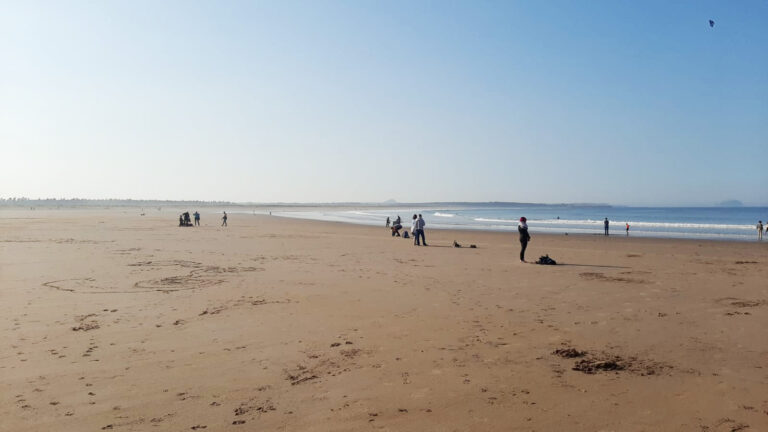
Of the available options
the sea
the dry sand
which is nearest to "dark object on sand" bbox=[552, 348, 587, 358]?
the dry sand

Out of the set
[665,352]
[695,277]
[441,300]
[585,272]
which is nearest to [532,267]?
[585,272]

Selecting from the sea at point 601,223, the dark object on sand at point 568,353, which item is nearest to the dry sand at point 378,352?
the dark object on sand at point 568,353

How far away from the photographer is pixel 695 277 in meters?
13.7

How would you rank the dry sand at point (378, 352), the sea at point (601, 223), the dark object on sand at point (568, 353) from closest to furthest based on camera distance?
the dry sand at point (378, 352)
the dark object on sand at point (568, 353)
the sea at point (601, 223)

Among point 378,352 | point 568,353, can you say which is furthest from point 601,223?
point 378,352

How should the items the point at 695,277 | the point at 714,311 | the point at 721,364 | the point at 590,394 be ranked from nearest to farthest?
the point at 590,394
the point at 721,364
the point at 714,311
the point at 695,277

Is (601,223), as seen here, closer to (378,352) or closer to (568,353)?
(568,353)

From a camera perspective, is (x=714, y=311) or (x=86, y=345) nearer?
(x=86, y=345)

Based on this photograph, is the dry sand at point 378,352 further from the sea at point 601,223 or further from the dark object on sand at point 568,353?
the sea at point 601,223

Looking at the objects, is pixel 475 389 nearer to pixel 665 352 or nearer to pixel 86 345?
pixel 665 352

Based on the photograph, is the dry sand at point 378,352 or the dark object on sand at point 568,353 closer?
the dry sand at point 378,352

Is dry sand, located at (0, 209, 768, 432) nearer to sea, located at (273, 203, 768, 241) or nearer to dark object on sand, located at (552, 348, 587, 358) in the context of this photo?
dark object on sand, located at (552, 348, 587, 358)

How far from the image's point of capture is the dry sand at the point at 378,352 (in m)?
4.68

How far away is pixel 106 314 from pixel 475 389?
6.88 m
